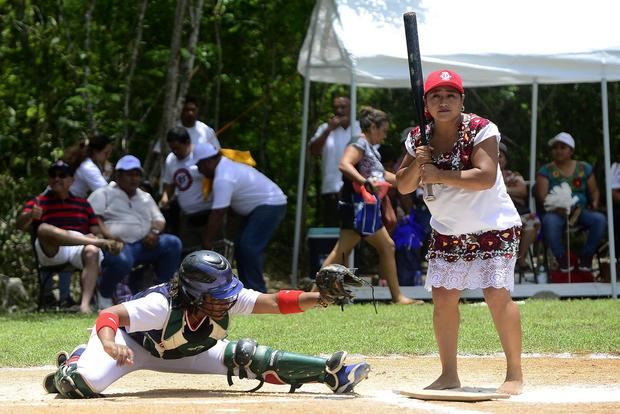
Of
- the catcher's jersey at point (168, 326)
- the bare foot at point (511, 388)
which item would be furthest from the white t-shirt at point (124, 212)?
the bare foot at point (511, 388)

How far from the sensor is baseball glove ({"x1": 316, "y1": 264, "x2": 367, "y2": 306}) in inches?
267

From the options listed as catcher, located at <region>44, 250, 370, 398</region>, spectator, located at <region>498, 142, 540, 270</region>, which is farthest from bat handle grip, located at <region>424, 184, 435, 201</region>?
spectator, located at <region>498, 142, 540, 270</region>

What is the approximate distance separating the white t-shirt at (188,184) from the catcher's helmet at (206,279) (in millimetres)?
7237

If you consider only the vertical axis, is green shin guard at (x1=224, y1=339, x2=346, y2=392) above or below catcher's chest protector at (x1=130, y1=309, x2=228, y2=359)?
below

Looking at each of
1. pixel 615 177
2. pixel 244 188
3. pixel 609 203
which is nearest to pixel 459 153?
pixel 244 188

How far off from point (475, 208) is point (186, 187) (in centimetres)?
751

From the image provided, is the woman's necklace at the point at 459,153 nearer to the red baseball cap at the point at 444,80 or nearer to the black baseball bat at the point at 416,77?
the black baseball bat at the point at 416,77

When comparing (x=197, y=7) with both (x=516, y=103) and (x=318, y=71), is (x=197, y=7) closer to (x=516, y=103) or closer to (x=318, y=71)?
(x=318, y=71)

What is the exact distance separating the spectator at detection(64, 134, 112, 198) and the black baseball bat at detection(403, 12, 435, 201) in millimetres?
7024

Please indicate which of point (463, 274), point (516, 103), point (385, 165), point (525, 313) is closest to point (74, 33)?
point (385, 165)

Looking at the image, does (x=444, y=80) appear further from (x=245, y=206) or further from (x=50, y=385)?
(x=245, y=206)

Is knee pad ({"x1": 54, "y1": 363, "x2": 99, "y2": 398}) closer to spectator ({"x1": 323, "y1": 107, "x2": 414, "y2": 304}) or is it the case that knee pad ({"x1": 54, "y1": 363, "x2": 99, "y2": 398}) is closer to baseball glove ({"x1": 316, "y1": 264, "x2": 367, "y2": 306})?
baseball glove ({"x1": 316, "y1": 264, "x2": 367, "y2": 306})

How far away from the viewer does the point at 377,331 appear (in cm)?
1080

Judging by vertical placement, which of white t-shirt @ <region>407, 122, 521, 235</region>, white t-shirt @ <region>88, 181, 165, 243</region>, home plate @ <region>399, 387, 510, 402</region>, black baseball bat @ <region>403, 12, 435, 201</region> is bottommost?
white t-shirt @ <region>88, 181, 165, 243</region>
